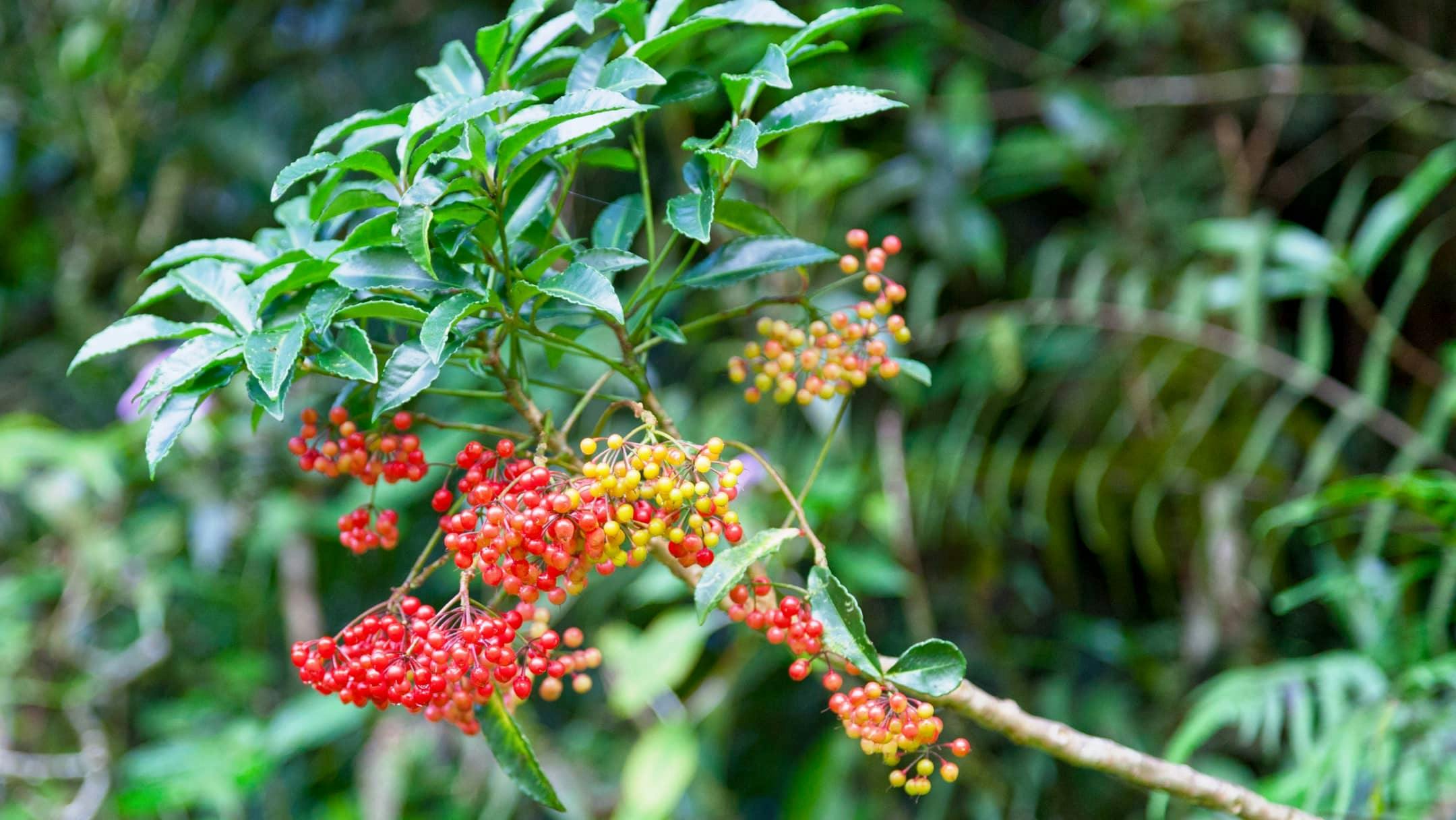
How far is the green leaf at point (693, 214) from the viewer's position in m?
0.54

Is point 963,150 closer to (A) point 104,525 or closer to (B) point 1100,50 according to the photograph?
(B) point 1100,50

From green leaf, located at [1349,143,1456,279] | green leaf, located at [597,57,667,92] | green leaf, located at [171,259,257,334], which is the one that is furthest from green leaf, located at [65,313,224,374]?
green leaf, located at [1349,143,1456,279]

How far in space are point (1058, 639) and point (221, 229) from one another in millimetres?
1868

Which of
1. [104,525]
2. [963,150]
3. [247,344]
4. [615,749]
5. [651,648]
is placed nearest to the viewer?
[247,344]

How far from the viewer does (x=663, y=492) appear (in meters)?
0.49

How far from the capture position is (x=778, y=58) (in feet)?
1.82

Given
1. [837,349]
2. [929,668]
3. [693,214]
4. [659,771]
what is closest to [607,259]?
[693,214]

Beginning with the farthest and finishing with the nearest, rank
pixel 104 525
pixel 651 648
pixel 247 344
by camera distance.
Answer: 1. pixel 104 525
2. pixel 651 648
3. pixel 247 344

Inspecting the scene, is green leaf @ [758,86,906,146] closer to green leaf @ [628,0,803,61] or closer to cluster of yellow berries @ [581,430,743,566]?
green leaf @ [628,0,803,61]

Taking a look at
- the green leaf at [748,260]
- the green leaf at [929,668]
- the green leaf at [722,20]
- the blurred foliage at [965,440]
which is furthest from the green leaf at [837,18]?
the blurred foliage at [965,440]

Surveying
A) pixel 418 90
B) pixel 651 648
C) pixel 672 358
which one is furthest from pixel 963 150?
pixel 418 90

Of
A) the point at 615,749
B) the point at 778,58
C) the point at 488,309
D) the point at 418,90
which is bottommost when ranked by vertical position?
the point at 615,749

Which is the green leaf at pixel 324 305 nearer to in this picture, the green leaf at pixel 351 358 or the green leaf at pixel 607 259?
the green leaf at pixel 351 358

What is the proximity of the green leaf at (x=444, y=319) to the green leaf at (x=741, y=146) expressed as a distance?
0.13 meters
